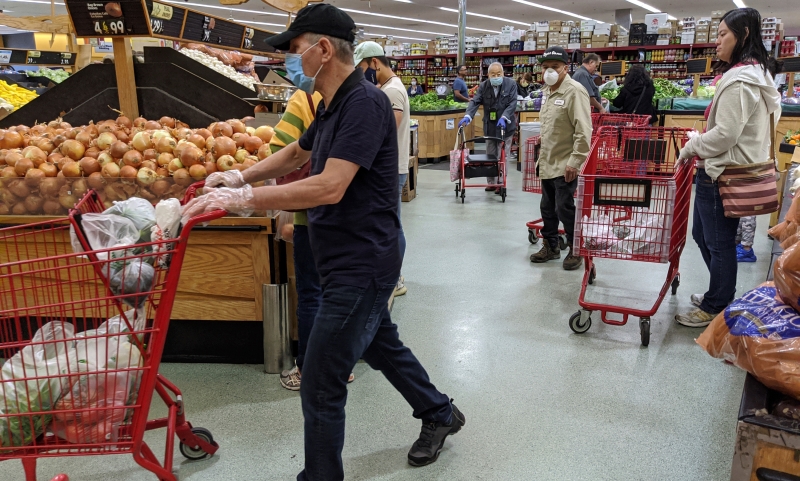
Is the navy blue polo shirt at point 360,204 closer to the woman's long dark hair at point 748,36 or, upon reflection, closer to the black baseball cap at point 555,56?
the woman's long dark hair at point 748,36

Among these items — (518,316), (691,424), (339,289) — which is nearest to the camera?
(339,289)

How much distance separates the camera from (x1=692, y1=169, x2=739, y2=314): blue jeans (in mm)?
3314

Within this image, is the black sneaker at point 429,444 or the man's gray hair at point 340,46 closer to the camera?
the man's gray hair at point 340,46

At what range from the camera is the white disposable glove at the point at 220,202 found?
1667 millimetres

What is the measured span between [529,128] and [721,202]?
18.0 ft

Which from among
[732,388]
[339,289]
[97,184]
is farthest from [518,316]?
[97,184]

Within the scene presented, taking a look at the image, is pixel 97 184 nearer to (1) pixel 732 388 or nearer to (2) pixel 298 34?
(2) pixel 298 34

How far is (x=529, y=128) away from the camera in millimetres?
8586

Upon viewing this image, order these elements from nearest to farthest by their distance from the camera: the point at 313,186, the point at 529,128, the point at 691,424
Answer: the point at 313,186, the point at 691,424, the point at 529,128

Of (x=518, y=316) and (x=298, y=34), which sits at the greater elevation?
(x=298, y=34)

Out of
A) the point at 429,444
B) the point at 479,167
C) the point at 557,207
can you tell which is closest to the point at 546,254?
the point at 557,207

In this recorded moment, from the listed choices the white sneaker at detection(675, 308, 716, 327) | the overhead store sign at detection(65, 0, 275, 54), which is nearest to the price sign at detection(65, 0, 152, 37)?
the overhead store sign at detection(65, 0, 275, 54)

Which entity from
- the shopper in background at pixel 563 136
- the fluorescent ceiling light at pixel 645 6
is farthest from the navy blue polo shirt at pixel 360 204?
the fluorescent ceiling light at pixel 645 6

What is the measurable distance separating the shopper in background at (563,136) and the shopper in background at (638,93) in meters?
4.07
